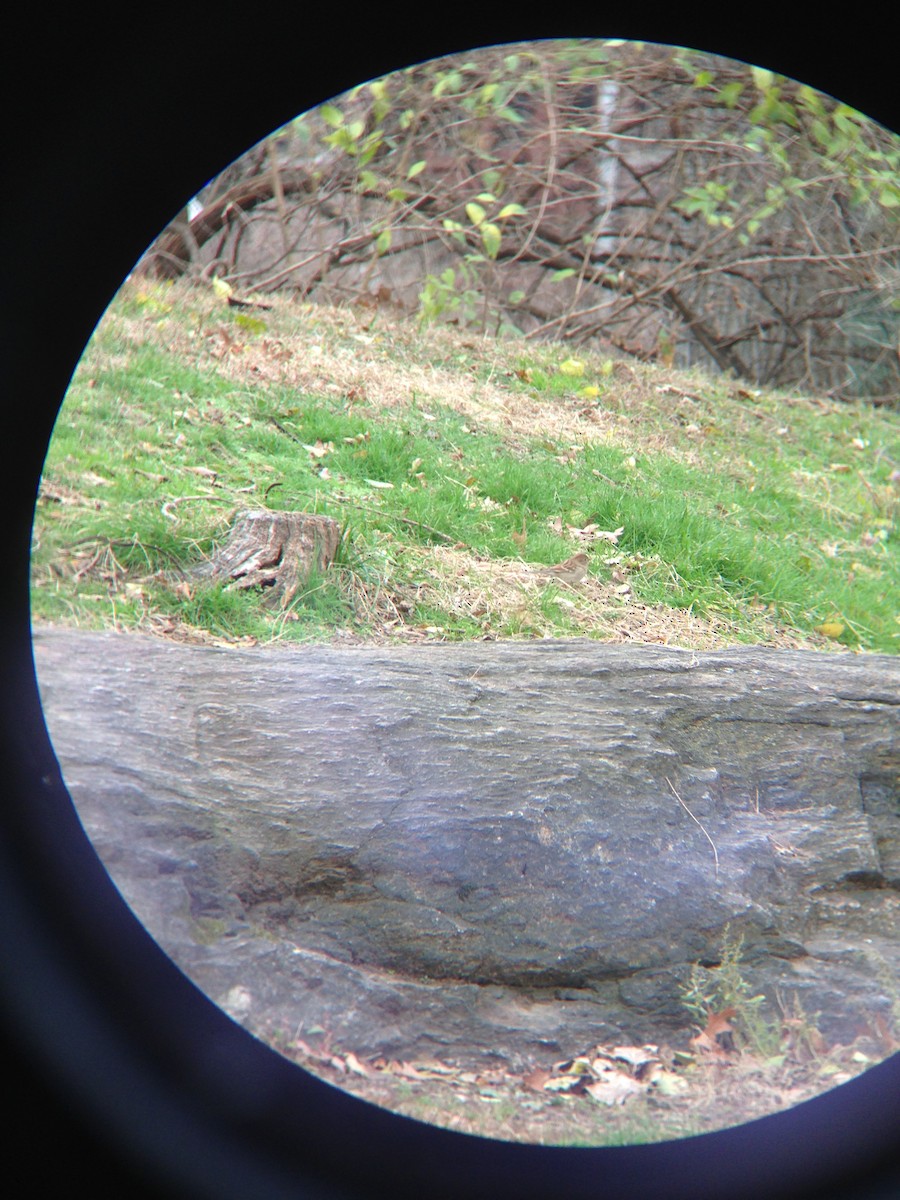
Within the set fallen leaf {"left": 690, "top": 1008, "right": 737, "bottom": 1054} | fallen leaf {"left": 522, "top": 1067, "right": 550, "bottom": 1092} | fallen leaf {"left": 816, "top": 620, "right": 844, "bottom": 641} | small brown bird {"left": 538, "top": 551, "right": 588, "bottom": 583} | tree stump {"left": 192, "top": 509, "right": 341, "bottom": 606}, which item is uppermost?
tree stump {"left": 192, "top": 509, "right": 341, "bottom": 606}

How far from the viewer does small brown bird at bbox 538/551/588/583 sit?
175 inches

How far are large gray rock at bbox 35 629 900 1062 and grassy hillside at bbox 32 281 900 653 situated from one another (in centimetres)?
73

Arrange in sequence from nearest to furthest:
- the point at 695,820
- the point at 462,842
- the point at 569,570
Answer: the point at 462,842
the point at 695,820
the point at 569,570

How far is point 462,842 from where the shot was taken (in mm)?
2643

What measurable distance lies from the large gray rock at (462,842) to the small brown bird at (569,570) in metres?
1.30

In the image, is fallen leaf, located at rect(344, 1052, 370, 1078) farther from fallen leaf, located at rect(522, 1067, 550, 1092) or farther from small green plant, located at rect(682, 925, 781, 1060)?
small green plant, located at rect(682, 925, 781, 1060)

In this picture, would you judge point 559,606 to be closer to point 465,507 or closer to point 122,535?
point 465,507

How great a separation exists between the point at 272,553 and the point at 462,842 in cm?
161

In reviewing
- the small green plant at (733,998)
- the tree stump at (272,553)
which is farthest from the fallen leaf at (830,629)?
the tree stump at (272,553)

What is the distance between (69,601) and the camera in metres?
3.29

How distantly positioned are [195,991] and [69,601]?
1.83 meters

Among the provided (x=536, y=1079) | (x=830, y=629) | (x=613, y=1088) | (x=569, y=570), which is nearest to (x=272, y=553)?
(x=569, y=570)

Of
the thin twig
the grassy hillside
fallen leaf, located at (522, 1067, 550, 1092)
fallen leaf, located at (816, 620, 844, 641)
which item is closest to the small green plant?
the thin twig

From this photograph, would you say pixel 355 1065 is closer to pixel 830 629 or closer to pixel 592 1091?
pixel 592 1091
